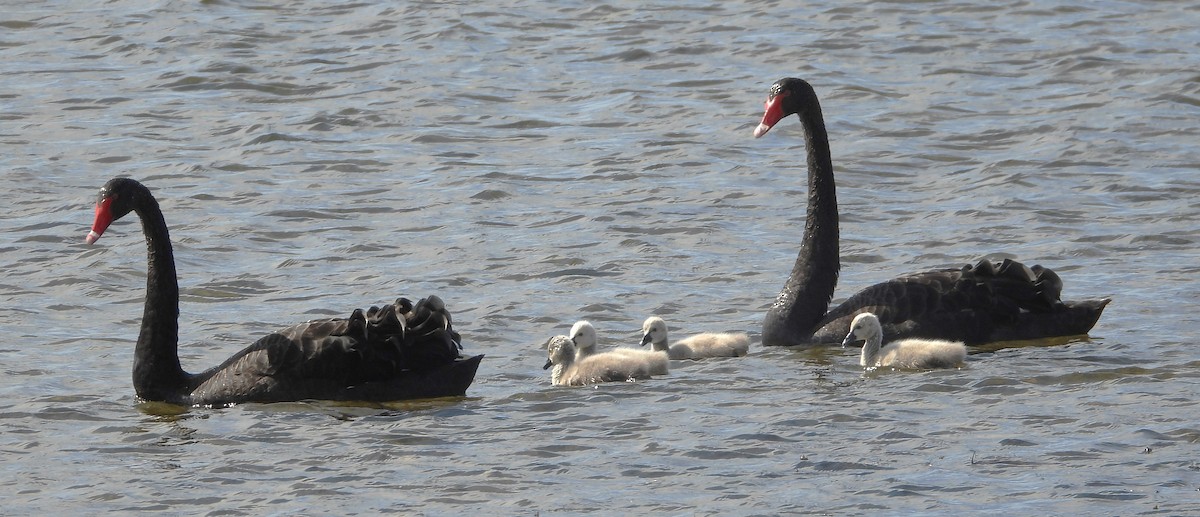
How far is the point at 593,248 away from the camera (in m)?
10.9

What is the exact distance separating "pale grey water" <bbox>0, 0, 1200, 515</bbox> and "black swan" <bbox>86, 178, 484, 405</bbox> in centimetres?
12

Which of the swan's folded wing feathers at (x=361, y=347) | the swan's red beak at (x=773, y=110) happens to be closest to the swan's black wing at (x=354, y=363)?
the swan's folded wing feathers at (x=361, y=347)

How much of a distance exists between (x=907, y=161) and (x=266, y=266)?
466 centimetres

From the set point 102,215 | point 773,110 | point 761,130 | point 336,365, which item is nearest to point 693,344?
point 761,130

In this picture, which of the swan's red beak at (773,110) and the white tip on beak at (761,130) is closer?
the white tip on beak at (761,130)

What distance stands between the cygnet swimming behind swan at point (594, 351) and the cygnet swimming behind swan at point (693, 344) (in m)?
0.12

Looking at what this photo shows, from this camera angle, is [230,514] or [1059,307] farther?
[1059,307]

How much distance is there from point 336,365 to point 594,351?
1.21 metres

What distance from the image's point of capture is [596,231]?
1126cm

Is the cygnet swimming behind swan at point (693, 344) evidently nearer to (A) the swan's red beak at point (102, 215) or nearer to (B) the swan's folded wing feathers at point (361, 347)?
(B) the swan's folded wing feathers at point (361, 347)

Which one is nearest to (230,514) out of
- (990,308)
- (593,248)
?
(990,308)

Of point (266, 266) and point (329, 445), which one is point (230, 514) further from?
point (266, 266)

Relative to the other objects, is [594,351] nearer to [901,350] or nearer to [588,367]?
[588,367]

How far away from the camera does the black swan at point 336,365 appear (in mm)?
7906
